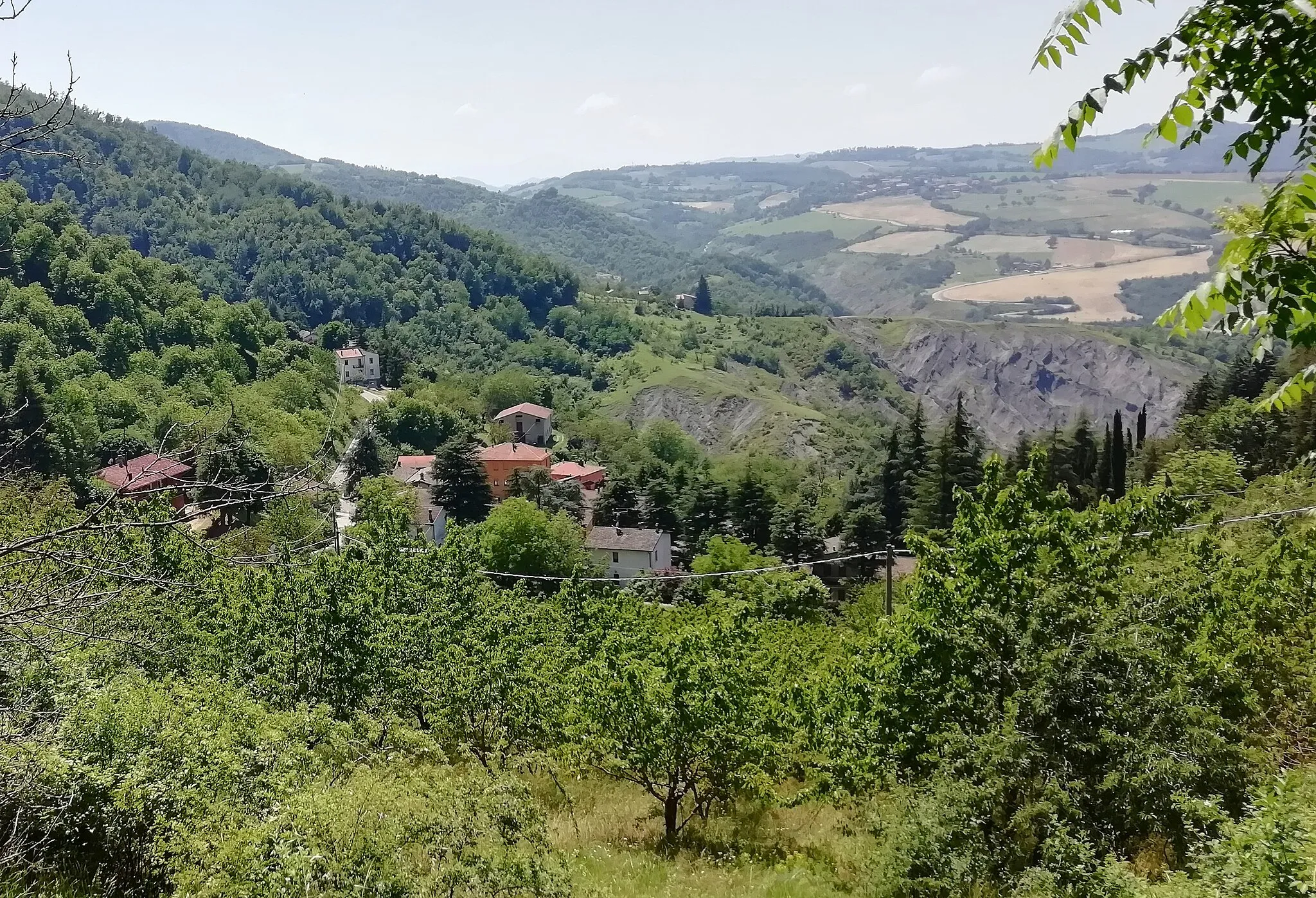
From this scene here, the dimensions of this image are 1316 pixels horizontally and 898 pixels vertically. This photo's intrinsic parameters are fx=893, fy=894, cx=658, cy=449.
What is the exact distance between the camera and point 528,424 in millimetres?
105500

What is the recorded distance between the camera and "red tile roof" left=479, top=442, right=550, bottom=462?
7938 centimetres

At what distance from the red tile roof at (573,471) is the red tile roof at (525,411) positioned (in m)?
18.2

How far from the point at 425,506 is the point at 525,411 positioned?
45.1 m

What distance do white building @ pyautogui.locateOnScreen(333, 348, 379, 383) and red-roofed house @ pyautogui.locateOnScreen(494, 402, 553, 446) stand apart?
2403cm

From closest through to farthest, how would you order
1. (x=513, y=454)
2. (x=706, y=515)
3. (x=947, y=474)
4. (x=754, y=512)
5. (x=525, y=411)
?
(x=947, y=474), (x=754, y=512), (x=706, y=515), (x=513, y=454), (x=525, y=411)

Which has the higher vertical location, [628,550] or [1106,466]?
[1106,466]

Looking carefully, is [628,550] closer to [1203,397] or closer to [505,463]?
[505,463]

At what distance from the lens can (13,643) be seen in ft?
19.9

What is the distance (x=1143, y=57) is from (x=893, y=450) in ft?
178

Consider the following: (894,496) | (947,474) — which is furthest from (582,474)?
(947,474)

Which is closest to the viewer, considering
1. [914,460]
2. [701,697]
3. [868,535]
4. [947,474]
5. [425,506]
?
[701,697]

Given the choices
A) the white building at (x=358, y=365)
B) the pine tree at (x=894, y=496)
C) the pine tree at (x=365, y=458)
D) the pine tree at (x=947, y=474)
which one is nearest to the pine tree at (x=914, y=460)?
the pine tree at (x=894, y=496)

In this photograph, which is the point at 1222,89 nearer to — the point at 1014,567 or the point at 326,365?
the point at 1014,567

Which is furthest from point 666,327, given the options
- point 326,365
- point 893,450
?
point 893,450
